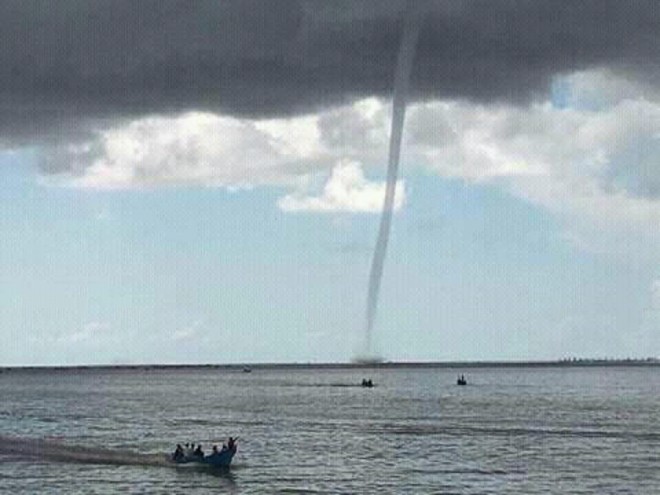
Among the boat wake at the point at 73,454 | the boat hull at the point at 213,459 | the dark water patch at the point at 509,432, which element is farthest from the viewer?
the dark water patch at the point at 509,432

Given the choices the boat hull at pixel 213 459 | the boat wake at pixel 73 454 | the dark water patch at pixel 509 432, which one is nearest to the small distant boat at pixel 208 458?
the boat hull at pixel 213 459

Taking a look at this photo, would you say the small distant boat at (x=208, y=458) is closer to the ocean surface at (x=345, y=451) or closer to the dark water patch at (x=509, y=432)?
the ocean surface at (x=345, y=451)

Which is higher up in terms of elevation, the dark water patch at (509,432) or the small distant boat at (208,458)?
the dark water patch at (509,432)

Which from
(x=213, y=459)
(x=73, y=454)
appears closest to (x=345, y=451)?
(x=213, y=459)

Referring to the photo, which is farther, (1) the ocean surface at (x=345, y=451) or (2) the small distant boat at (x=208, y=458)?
(2) the small distant boat at (x=208, y=458)

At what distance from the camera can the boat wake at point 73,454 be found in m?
94.6

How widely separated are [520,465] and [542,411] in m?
73.2

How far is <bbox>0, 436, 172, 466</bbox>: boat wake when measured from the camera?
310 feet

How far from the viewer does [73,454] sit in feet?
322

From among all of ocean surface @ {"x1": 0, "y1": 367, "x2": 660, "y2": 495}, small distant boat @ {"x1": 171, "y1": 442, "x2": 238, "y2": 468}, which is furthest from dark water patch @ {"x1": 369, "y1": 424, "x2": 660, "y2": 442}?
small distant boat @ {"x1": 171, "y1": 442, "x2": 238, "y2": 468}

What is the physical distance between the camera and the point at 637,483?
3238 inches

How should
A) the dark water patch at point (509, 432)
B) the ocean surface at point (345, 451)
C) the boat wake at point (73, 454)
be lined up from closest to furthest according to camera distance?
1. the ocean surface at point (345, 451)
2. the boat wake at point (73, 454)
3. the dark water patch at point (509, 432)

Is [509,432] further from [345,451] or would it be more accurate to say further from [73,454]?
[73,454]

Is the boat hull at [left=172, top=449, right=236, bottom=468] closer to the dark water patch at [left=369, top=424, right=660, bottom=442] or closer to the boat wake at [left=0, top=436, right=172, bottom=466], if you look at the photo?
the boat wake at [left=0, top=436, right=172, bottom=466]
